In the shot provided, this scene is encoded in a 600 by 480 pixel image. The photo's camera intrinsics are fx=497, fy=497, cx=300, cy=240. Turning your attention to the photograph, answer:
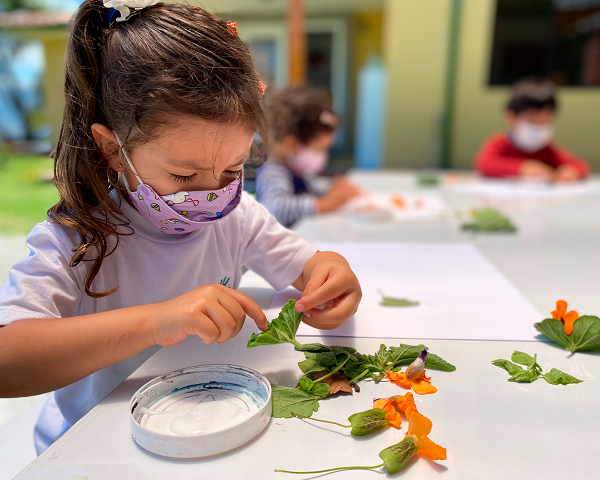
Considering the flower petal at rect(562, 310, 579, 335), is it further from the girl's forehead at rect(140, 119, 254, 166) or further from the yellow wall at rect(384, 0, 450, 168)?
the yellow wall at rect(384, 0, 450, 168)

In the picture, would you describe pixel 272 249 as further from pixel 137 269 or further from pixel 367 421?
pixel 367 421

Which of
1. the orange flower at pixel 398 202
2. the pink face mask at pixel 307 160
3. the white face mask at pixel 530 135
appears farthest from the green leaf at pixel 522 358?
the white face mask at pixel 530 135

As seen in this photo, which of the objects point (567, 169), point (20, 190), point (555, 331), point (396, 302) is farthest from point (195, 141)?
point (20, 190)

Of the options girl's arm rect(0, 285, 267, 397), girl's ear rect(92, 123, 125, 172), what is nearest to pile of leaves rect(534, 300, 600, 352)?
girl's arm rect(0, 285, 267, 397)

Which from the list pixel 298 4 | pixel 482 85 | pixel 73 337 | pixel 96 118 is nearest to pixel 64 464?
pixel 73 337

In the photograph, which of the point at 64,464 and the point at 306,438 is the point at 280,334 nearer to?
the point at 306,438

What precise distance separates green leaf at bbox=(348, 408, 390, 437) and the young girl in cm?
17

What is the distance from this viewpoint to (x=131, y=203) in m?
0.78

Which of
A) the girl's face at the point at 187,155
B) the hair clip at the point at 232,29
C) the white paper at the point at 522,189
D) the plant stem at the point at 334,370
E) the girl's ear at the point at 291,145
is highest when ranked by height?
the hair clip at the point at 232,29

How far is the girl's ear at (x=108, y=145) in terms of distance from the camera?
710mm

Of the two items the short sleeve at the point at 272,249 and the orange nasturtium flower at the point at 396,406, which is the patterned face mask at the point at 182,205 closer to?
the short sleeve at the point at 272,249

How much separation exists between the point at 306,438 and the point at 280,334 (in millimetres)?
138

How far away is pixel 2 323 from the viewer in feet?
1.90

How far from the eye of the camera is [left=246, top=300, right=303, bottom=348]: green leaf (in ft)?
1.96
